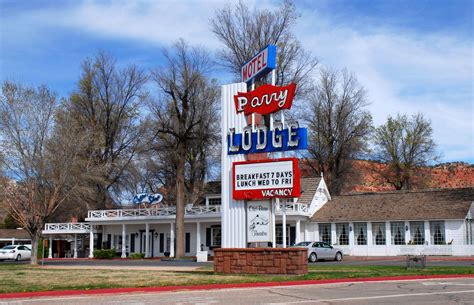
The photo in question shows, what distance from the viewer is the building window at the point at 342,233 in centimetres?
4525

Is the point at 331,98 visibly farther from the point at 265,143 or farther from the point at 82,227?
the point at 265,143

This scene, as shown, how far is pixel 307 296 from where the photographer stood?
14.8 metres

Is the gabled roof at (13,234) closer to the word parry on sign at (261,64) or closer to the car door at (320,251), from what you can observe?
the car door at (320,251)

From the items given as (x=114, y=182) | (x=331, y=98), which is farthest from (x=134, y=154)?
(x=331, y=98)

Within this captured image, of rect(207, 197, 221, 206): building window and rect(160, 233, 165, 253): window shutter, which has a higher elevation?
rect(207, 197, 221, 206): building window

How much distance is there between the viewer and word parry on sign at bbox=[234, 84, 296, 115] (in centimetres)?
2225

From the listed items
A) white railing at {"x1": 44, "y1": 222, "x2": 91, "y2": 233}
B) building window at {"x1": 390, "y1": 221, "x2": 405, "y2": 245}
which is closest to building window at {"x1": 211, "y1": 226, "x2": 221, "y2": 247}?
white railing at {"x1": 44, "y1": 222, "x2": 91, "y2": 233}

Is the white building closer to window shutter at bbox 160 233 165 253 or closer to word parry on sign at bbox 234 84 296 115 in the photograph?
window shutter at bbox 160 233 165 253

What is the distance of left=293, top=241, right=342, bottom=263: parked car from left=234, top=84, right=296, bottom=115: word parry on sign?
48.7 ft

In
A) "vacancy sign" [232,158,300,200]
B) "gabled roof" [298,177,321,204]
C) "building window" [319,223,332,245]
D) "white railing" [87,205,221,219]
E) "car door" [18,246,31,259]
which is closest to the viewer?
"vacancy sign" [232,158,300,200]

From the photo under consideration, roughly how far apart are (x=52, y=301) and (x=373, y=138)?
188 feet

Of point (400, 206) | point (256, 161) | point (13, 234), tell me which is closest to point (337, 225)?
point (400, 206)

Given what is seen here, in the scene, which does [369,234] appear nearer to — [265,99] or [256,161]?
[256,161]

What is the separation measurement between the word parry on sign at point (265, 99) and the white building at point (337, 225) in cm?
1830
